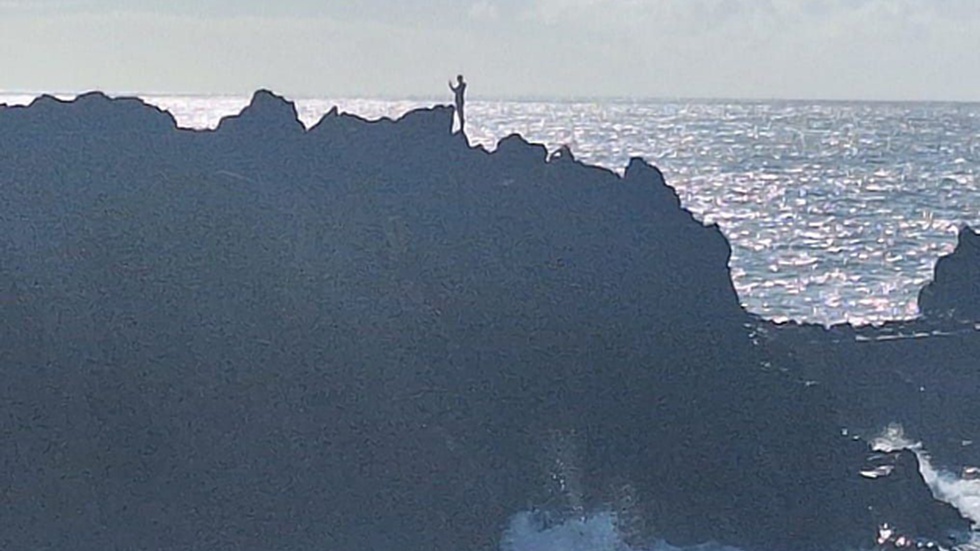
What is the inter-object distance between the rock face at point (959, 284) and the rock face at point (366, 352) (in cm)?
1785

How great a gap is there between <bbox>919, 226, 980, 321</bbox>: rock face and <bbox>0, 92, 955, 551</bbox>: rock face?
58.6ft

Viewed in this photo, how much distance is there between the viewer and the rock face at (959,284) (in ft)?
199

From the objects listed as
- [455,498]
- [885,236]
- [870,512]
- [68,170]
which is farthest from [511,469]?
[885,236]

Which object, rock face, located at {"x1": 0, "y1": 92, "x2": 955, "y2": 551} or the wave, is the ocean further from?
the wave

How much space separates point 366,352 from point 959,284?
31027 mm

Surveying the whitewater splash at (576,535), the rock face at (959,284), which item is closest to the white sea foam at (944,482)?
the whitewater splash at (576,535)

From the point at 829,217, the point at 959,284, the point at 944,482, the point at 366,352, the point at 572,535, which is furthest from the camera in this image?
the point at 829,217

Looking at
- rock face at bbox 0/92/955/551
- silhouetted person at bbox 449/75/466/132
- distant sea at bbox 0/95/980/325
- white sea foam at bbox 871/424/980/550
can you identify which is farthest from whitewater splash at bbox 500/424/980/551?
distant sea at bbox 0/95/980/325

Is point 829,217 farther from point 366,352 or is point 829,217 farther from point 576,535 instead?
point 366,352

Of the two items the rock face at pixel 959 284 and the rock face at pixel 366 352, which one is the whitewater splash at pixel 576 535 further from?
the rock face at pixel 959 284

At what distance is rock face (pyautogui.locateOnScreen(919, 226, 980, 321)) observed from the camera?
6056cm

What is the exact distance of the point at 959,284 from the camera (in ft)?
204

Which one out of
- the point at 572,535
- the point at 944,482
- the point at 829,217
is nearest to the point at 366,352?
the point at 572,535

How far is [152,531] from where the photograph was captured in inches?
1391
